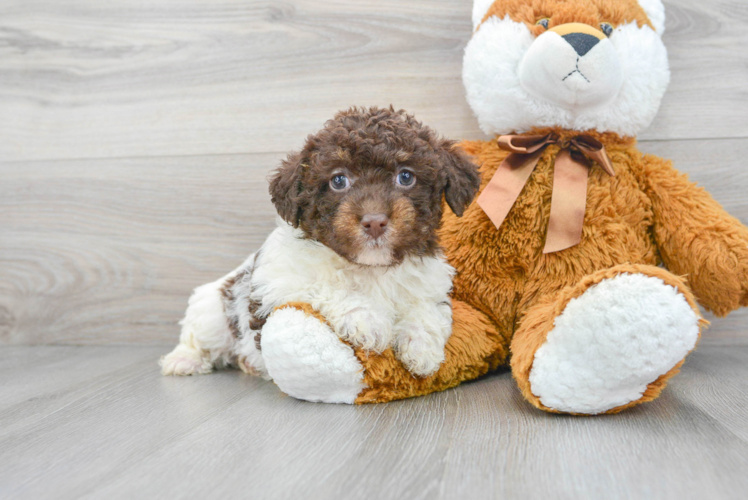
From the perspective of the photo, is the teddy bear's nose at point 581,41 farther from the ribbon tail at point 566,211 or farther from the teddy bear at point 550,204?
the ribbon tail at point 566,211

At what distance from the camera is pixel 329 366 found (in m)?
1.24

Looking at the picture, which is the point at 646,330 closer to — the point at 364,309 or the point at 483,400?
the point at 483,400

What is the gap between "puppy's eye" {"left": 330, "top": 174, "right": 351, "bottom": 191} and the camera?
1246 millimetres

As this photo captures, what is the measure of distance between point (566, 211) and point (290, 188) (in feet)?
2.32

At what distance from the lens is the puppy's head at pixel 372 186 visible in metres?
1.19

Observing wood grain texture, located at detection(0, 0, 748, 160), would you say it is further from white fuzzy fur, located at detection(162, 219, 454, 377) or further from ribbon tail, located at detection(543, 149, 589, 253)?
white fuzzy fur, located at detection(162, 219, 454, 377)

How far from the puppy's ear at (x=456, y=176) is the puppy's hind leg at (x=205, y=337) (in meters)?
0.71

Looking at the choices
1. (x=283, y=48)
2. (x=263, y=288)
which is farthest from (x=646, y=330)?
(x=283, y=48)

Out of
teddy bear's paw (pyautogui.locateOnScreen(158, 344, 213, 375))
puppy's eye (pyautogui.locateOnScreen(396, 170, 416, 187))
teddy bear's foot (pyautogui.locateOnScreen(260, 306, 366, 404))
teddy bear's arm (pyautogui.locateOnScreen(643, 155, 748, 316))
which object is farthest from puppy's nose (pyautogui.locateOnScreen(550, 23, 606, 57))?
teddy bear's paw (pyautogui.locateOnScreen(158, 344, 213, 375))

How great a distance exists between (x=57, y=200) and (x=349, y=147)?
1512 millimetres

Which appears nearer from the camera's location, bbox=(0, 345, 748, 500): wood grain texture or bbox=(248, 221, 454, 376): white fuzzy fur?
bbox=(0, 345, 748, 500): wood grain texture

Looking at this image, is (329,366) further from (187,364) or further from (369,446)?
(187,364)

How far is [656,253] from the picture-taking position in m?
1.59

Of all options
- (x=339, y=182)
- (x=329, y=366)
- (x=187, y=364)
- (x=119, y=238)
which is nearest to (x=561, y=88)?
(x=339, y=182)
